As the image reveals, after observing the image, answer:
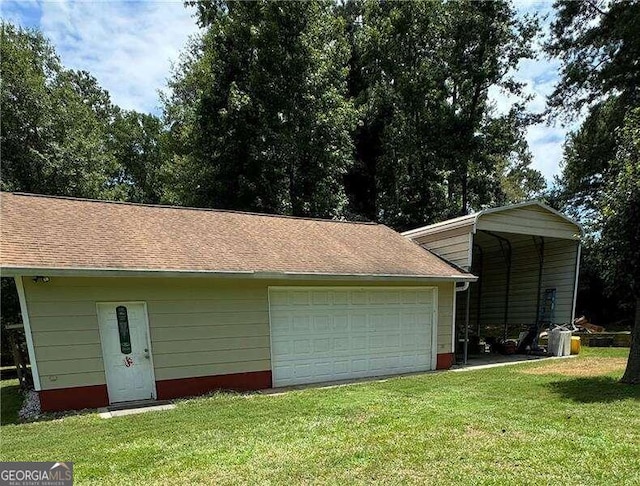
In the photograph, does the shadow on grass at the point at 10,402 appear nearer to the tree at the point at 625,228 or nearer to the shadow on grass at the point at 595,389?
the shadow on grass at the point at 595,389

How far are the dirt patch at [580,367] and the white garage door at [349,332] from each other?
2.51 metres

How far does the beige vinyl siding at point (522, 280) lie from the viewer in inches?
506

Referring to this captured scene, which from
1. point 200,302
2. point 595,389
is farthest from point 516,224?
point 200,302

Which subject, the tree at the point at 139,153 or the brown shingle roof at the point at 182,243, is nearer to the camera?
the brown shingle roof at the point at 182,243

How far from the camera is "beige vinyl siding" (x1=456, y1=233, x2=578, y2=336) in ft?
42.1

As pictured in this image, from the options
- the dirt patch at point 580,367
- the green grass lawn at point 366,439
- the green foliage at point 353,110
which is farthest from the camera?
the green foliage at point 353,110

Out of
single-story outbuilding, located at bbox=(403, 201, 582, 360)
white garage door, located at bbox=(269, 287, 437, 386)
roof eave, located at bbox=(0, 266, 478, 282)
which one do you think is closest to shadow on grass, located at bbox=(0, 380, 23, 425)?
roof eave, located at bbox=(0, 266, 478, 282)

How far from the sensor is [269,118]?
1848cm

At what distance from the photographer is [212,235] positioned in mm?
9211

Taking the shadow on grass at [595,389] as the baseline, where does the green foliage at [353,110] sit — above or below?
above

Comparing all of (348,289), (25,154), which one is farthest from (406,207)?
(25,154)

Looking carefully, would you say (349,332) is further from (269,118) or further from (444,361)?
(269,118)

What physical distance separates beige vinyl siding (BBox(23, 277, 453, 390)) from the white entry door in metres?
0.13

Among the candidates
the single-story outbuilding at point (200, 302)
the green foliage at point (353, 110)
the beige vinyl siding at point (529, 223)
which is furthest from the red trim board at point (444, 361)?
the green foliage at point (353, 110)
